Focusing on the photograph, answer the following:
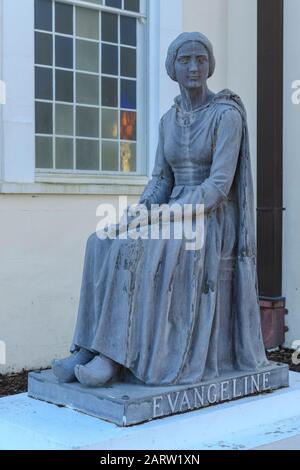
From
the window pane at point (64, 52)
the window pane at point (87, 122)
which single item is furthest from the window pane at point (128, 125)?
the window pane at point (64, 52)

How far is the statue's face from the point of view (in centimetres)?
359

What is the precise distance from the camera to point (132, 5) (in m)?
7.69

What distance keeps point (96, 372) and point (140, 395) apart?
24 cm

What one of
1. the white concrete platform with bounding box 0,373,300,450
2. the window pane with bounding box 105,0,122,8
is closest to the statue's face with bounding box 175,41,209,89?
the white concrete platform with bounding box 0,373,300,450

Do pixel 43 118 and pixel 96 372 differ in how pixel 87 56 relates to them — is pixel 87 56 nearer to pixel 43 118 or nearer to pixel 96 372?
pixel 43 118

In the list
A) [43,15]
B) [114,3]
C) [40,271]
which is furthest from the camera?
[114,3]

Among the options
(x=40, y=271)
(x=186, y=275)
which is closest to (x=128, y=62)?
(x=40, y=271)

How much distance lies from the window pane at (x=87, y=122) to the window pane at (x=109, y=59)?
1.48 feet

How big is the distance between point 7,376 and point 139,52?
3.69 m

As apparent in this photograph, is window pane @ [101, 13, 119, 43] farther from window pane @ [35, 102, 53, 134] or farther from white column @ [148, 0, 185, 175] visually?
window pane @ [35, 102, 53, 134]

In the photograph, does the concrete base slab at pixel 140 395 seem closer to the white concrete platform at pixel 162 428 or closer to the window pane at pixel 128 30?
the white concrete platform at pixel 162 428

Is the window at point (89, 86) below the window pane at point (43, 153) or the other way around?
the other way around

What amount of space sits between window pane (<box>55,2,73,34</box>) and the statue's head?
3.82m

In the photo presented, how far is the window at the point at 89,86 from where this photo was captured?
7102mm
